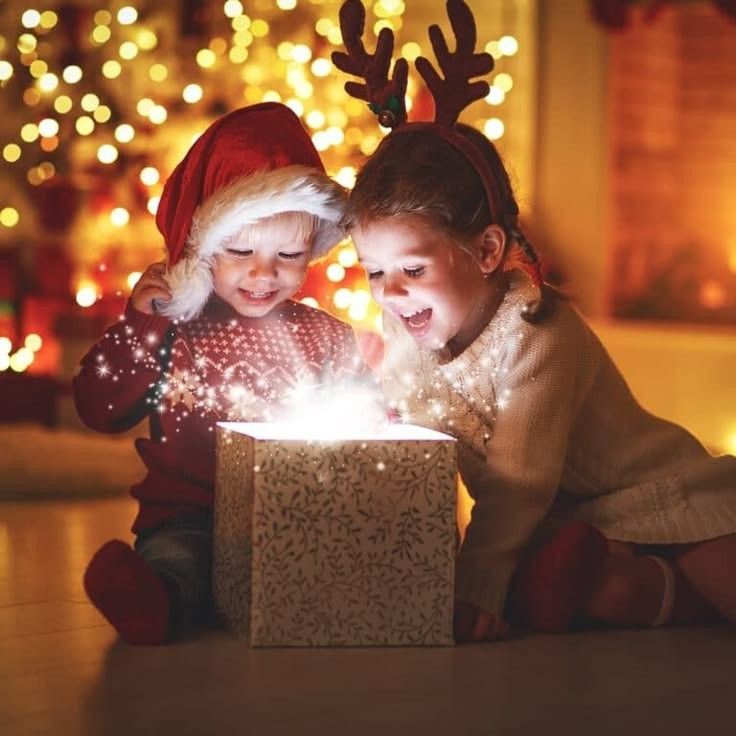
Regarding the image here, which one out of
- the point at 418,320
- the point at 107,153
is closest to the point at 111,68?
the point at 107,153

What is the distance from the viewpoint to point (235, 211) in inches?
60.7

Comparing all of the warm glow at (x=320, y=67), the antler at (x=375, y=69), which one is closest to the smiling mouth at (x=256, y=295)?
the antler at (x=375, y=69)

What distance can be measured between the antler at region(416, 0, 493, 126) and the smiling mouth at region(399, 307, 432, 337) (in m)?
0.22

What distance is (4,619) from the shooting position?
1.50 metres

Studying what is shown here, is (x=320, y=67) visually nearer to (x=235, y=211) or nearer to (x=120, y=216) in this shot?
(x=120, y=216)

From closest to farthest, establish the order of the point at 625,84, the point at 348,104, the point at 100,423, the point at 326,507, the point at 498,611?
1. the point at 326,507
2. the point at 498,611
3. the point at 100,423
4. the point at 348,104
5. the point at 625,84

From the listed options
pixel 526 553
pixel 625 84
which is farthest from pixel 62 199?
pixel 526 553

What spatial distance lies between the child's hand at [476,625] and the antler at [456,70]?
1.78 feet

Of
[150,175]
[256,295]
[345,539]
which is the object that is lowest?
[345,539]

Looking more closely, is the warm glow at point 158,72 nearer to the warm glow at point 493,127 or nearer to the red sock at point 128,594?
the warm glow at point 493,127

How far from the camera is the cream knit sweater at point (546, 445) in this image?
1.52 meters

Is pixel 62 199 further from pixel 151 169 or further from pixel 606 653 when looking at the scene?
pixel 606 653

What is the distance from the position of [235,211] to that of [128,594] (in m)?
0.44

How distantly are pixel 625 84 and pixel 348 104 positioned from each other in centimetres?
76
